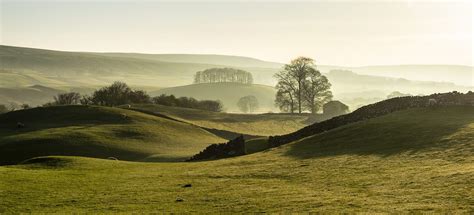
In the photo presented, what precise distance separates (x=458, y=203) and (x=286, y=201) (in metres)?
7.24

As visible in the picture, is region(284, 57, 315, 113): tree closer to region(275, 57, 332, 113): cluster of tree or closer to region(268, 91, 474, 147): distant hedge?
region(275, 57, 332, 113): cluster of tree

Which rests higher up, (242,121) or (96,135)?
(242,121)

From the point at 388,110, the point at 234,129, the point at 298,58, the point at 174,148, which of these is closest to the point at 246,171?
the point at 388,110

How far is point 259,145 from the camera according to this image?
168 ft

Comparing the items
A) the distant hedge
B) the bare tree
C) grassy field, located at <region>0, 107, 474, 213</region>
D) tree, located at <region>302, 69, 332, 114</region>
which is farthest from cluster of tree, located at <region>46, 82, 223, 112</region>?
grassy field, located at <region>0, 107, 474, 213</region>

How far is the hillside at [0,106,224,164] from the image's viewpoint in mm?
57031

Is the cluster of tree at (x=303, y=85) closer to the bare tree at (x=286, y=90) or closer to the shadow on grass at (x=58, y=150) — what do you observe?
the bare tree at (x=286, y=90)

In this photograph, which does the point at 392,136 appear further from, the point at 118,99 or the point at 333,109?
the point at 118,99

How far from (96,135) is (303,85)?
214 feet

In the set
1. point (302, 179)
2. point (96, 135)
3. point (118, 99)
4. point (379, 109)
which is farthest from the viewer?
point (118, 99)

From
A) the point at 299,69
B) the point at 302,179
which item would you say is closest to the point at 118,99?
the point at 299,69

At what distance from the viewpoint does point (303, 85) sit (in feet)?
388

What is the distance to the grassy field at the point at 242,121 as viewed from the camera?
87625mm

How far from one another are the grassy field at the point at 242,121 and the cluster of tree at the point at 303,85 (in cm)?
1342
